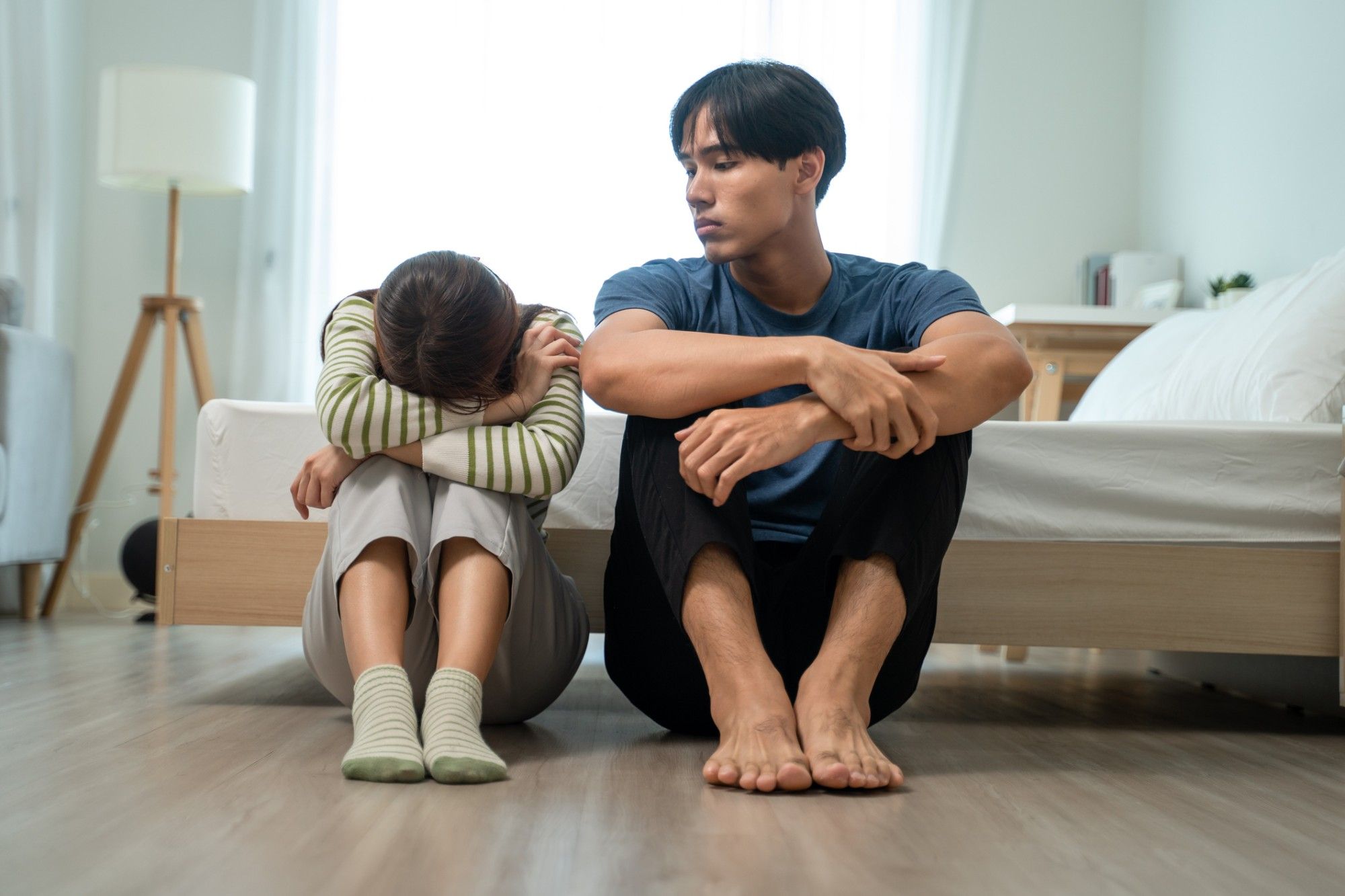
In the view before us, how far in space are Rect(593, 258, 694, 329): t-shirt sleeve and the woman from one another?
0.08 metres

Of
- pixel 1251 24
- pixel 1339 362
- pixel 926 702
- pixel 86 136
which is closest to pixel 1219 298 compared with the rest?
pixel 1251 24

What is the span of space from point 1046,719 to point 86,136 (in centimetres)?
356

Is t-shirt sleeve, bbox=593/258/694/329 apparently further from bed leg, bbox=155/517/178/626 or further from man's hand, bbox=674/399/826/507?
bed leg, bbox=155/517/178/626

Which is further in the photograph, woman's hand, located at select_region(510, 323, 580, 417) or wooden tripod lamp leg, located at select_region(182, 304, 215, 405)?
wooden tripod lamp leg, located at select_region(182, 304, 215, 405)

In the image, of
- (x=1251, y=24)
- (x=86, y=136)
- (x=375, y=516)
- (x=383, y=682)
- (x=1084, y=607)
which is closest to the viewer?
(x=383, y=682)

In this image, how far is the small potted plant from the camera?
10.1 ft

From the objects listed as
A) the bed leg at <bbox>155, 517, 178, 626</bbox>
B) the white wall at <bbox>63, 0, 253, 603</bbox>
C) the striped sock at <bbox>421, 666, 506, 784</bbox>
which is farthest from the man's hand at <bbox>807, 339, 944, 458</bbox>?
the white wall at <bbox>63, 0, 253, 603</bbox>

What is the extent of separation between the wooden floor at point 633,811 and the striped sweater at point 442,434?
32 cm

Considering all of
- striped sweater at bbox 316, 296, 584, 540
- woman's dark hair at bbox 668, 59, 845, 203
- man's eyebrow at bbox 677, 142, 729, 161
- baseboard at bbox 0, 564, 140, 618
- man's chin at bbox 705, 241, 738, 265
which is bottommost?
baseboard at bbox 0, 564, 140, 618

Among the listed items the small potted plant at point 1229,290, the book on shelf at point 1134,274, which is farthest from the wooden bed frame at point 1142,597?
the book on shelf at point 1134,274

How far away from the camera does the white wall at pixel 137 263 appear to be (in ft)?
12.6

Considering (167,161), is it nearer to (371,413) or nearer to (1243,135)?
(371,413)

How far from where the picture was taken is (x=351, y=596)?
1287mm

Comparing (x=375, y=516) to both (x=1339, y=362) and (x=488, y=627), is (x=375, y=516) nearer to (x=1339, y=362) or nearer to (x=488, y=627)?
(x=488, y=627)
